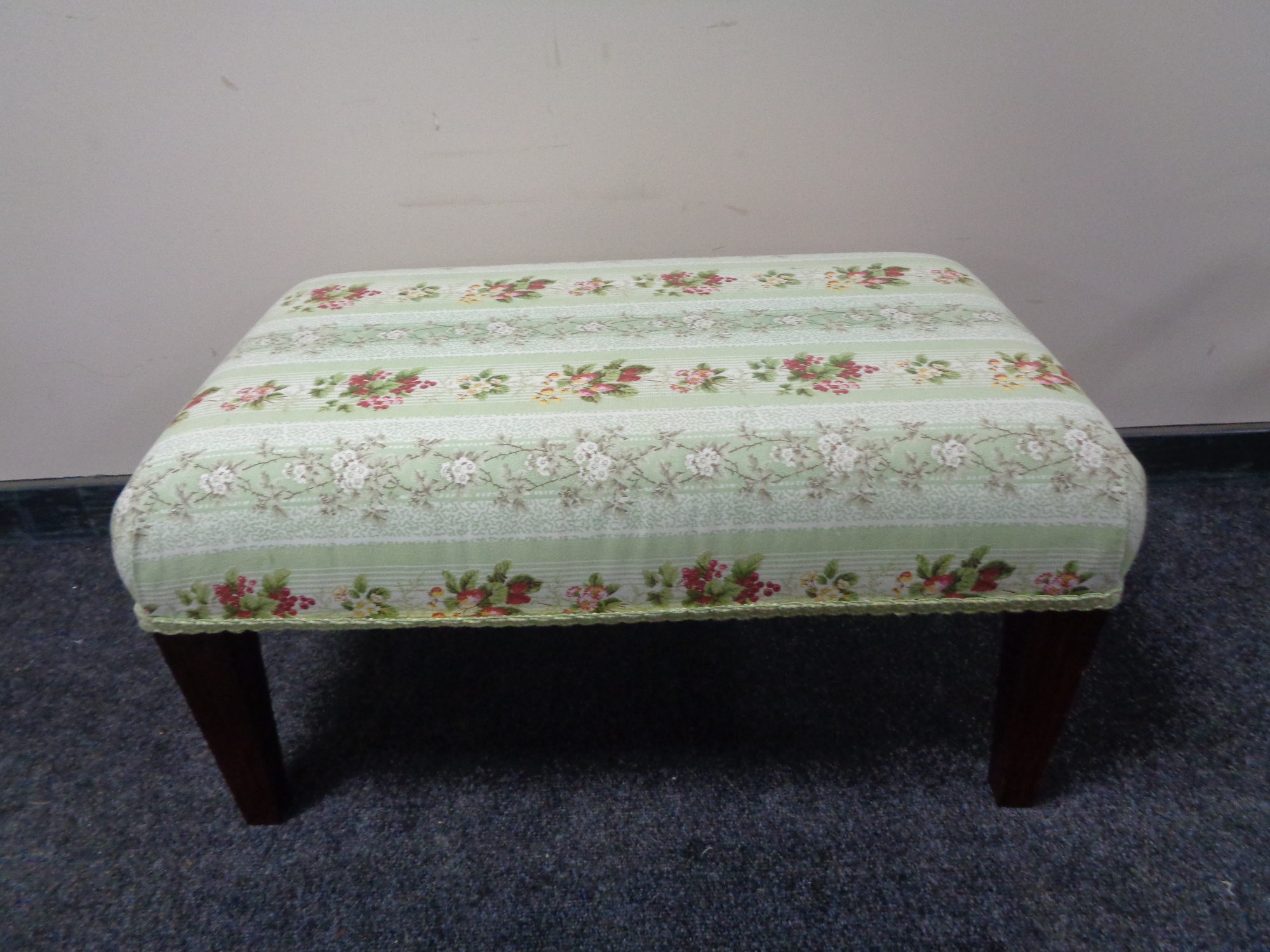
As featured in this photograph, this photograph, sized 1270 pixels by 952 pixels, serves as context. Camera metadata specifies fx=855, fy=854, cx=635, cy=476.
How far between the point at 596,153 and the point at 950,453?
66 centimetres

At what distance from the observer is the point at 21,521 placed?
1281mm

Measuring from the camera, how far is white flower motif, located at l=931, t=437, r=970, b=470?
0.63 metres

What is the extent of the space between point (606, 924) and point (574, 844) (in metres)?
0.09

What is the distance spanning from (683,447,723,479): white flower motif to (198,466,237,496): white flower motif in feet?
1.11

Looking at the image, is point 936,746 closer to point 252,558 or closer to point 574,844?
point 574,844

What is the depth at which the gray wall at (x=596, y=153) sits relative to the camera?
1.01 metres

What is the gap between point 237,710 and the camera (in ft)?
2.45

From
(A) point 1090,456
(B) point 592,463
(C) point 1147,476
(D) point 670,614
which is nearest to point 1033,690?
(A) point 1090,456

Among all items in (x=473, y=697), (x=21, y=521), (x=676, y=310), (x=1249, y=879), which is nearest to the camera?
(x=1249, y=879)

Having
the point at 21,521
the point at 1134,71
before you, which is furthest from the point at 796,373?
the point at 21,521

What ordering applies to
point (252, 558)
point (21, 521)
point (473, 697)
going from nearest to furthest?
point (252, 558) → point (473, 697) → point (21, 521)

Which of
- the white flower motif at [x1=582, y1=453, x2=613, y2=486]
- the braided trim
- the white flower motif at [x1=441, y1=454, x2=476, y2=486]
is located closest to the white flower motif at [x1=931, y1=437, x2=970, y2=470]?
→ the braided trim

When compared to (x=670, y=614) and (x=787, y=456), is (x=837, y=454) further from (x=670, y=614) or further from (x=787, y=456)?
(x=670, y=614)

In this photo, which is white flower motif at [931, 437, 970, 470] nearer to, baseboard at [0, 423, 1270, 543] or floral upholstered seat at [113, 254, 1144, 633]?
floral upholstered seat at [113, 254, 1144, 633]
